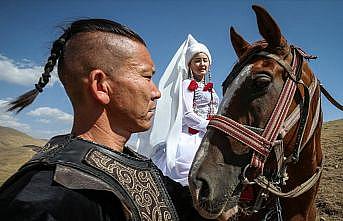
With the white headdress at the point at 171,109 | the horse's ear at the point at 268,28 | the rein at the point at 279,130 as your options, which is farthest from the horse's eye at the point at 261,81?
the white headdress at the point at 171,109

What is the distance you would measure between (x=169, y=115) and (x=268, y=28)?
2.13 m

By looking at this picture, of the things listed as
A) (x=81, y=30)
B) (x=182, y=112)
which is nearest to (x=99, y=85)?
(x=81, y=30)

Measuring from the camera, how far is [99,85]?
60.5 inches

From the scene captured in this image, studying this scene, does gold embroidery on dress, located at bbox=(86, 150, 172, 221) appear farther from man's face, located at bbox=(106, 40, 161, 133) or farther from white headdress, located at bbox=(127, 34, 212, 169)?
white headdress, located at bbox=(127, 34, 212, 169)

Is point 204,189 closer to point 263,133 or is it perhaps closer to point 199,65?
point 263,133

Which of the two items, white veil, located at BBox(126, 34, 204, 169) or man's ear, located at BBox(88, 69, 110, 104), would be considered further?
white veil, located at BBox(126, 34, 204, 169)

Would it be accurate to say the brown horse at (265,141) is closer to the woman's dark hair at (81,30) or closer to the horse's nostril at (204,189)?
the horse's nostril at (204,189)

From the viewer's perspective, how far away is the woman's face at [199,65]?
4.77 metres

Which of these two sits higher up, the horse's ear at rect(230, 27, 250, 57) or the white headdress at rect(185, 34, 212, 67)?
the white headdress at rect(185, 34, 212, 67)

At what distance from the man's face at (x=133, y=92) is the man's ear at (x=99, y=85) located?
33mm

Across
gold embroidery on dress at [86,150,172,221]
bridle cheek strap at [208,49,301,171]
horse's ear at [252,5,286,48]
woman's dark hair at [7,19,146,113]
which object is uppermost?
horse's ear at [252,5,286,48]

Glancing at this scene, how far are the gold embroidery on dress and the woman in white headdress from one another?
2515 millimetres

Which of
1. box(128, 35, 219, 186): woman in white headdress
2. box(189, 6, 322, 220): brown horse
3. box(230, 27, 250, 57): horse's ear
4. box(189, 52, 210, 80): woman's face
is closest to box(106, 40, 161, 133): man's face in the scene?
box(189, 6, 322, 220): brown horse

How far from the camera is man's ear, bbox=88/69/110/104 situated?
152 cm
